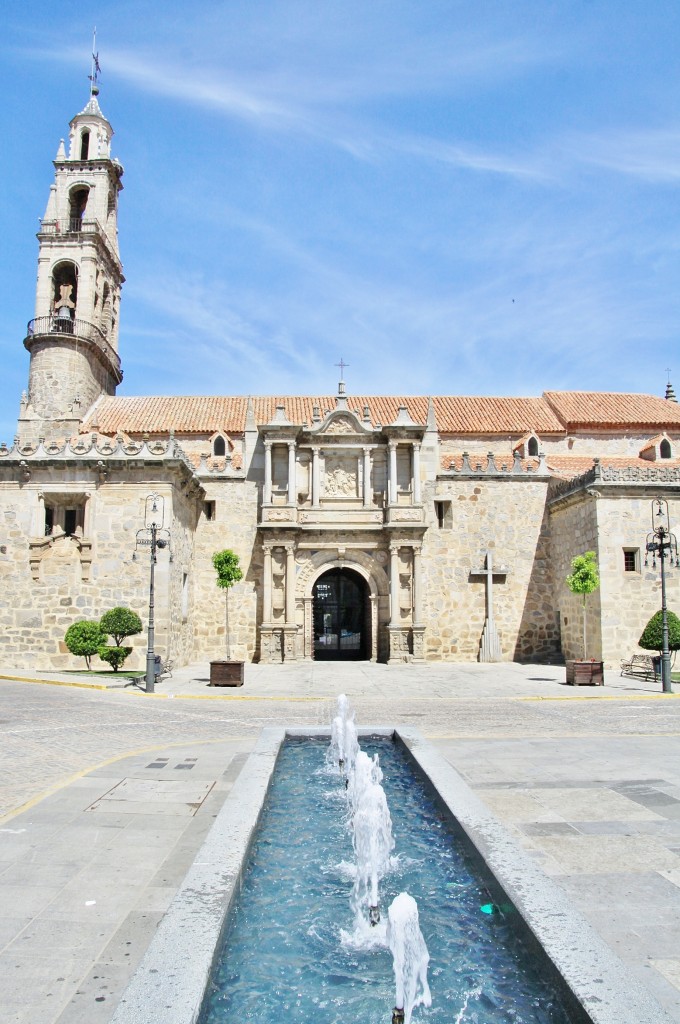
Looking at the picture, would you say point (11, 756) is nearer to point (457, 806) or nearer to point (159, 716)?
point (159, 716)

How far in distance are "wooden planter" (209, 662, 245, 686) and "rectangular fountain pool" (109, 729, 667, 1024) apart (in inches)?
443

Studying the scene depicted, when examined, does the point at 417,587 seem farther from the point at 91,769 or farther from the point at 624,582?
the point at 91,769

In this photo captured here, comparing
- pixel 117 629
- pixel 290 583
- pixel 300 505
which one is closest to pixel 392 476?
pixel 300 505

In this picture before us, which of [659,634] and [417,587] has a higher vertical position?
[417,587]

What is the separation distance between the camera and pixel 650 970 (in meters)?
3.56

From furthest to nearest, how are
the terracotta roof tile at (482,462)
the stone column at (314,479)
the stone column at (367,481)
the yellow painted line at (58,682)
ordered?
the terracotta roof tile at (482,462)
the stone column at (367,481)
the stone column at (314,479)
the yellow painted line at (58,682)

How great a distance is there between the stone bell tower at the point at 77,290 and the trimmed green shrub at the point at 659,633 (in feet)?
78.1

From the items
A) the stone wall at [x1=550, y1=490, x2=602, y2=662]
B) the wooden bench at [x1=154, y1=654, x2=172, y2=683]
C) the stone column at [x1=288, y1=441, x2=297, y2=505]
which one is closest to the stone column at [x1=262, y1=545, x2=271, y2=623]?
the stone column at [x1=288, y1=441, x2=297, y2=505]

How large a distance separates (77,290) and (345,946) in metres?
34.7

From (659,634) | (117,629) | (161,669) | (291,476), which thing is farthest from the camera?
(291,476)

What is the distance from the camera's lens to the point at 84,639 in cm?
1925

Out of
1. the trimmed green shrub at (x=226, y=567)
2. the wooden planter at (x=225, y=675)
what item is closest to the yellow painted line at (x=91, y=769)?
the wooden planter at (x=225, y=675)

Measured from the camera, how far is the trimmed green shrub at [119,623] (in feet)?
63.7

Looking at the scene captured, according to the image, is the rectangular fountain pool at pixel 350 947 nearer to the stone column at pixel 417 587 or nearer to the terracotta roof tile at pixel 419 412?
the stone column at pixel 417 587
